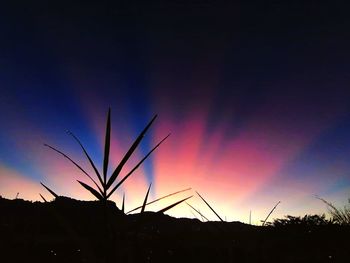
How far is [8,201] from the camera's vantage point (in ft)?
139

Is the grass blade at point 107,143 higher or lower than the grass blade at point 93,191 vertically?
higher

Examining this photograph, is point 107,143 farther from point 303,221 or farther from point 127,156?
point 303,221

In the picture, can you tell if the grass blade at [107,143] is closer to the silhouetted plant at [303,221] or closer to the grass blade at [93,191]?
the grass blade at [93,191]

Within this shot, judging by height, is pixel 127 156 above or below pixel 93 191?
above

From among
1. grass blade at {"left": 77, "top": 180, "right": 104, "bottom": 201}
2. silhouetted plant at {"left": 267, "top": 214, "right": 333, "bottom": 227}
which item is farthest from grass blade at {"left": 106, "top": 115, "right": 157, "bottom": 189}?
silhouetted plant at {"left": 267, "top": 214, "right": 333, "bottom": 227}

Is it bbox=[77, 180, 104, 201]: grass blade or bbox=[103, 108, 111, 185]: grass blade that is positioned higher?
bbox=[103, 108, 111, 185]: grass blade

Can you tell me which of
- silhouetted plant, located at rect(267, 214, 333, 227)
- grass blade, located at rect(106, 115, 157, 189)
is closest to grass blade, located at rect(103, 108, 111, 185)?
grass blade, located at rect(106, 115, 157, 189)

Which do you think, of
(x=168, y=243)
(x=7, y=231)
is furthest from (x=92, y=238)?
(x=7, y=231)

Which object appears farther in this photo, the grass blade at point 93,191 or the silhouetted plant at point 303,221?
the silhouetted plant at point 303,221

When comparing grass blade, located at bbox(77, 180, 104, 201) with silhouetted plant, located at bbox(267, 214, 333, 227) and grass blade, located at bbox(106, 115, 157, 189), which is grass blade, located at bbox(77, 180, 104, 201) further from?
silhouetted plant, located at bbox(267, 214, 333, 227)

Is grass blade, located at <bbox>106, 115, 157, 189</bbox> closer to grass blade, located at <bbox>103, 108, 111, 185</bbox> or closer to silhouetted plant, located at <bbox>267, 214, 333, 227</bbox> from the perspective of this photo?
grass blade, located at <bbox>103, 108, 111, 185</bbox>

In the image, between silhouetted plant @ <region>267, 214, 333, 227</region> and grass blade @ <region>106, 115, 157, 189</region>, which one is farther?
silhouetted plant @ <region>267, 214, 333, 227</region>

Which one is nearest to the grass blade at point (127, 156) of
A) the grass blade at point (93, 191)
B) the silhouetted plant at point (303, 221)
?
the grass blade at point (93, 191)

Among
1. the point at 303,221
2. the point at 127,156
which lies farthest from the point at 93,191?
the point at 303,221
